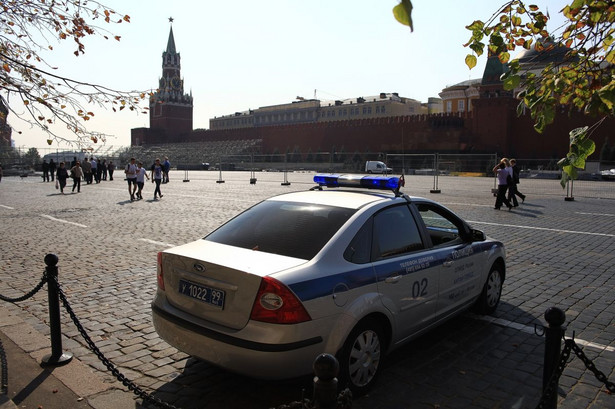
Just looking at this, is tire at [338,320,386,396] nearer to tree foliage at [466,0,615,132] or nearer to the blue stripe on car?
the blue stripe on car

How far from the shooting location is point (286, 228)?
3.79 m

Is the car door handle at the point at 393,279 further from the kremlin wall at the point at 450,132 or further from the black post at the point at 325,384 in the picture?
the kremlin wall at the point at 450,132

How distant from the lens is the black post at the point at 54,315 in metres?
3.75

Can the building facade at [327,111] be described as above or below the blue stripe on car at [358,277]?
above

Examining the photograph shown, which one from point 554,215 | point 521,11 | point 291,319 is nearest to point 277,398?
point 291,319

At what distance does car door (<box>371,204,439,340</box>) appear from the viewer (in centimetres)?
360

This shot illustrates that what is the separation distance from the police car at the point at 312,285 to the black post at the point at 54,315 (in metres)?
0.81

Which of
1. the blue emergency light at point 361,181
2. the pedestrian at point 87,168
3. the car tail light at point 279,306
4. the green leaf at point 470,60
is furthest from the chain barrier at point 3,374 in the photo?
the pedestrian at point 87,168

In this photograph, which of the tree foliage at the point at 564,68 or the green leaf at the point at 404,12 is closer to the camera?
the green leaf at the point at 404,12

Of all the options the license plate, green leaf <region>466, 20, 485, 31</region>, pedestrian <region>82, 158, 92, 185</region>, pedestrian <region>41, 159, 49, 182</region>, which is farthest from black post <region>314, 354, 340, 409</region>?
pedestrian <region>41, 159, 49, 182</region>

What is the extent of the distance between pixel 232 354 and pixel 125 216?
11.4 m

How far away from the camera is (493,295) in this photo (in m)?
5.26

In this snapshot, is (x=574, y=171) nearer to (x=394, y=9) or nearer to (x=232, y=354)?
(x=394, y=9)

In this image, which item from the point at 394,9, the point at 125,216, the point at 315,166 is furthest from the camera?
the point at 315,166
